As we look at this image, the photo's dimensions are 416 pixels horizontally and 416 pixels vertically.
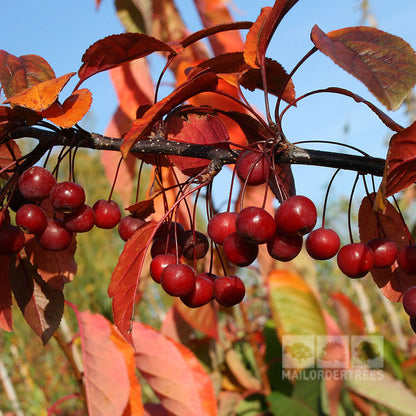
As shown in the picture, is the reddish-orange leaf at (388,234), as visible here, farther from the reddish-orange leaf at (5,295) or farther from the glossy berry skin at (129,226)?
the reddish-orange leaf at (5,295)

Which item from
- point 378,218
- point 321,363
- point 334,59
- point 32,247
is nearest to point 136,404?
point 32,247

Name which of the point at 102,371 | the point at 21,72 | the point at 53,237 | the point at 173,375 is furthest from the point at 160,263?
the point at 173,375

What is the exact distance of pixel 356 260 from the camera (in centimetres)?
77

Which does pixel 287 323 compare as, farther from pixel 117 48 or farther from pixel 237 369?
pixel 117 48

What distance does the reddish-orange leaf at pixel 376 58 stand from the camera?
1.88ft

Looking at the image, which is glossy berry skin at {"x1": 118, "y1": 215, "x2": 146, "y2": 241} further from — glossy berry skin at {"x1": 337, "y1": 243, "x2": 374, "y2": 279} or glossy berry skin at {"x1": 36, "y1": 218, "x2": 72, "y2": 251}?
glossy berry skin at {"x1": 337, "y1": 243, "x2": 374, "y2": 279}

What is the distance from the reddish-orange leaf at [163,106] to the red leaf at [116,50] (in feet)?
0.23

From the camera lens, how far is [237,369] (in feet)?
7.34

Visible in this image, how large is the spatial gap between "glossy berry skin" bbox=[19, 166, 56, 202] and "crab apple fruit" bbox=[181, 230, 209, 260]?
0.82 feet

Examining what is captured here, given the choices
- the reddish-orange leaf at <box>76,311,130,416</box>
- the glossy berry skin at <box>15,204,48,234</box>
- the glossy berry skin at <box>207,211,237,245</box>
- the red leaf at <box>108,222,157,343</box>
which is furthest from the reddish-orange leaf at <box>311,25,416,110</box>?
the reddish-orange leaf at <box>76,311,130,416</box>

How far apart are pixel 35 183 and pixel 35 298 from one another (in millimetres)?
288

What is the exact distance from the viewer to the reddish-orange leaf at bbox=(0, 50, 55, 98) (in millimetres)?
748

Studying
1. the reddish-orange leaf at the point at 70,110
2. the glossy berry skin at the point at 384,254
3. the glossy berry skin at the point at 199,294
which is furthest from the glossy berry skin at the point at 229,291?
the reddish-orange leaf at the point at 70,110

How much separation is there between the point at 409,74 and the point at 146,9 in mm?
1403
